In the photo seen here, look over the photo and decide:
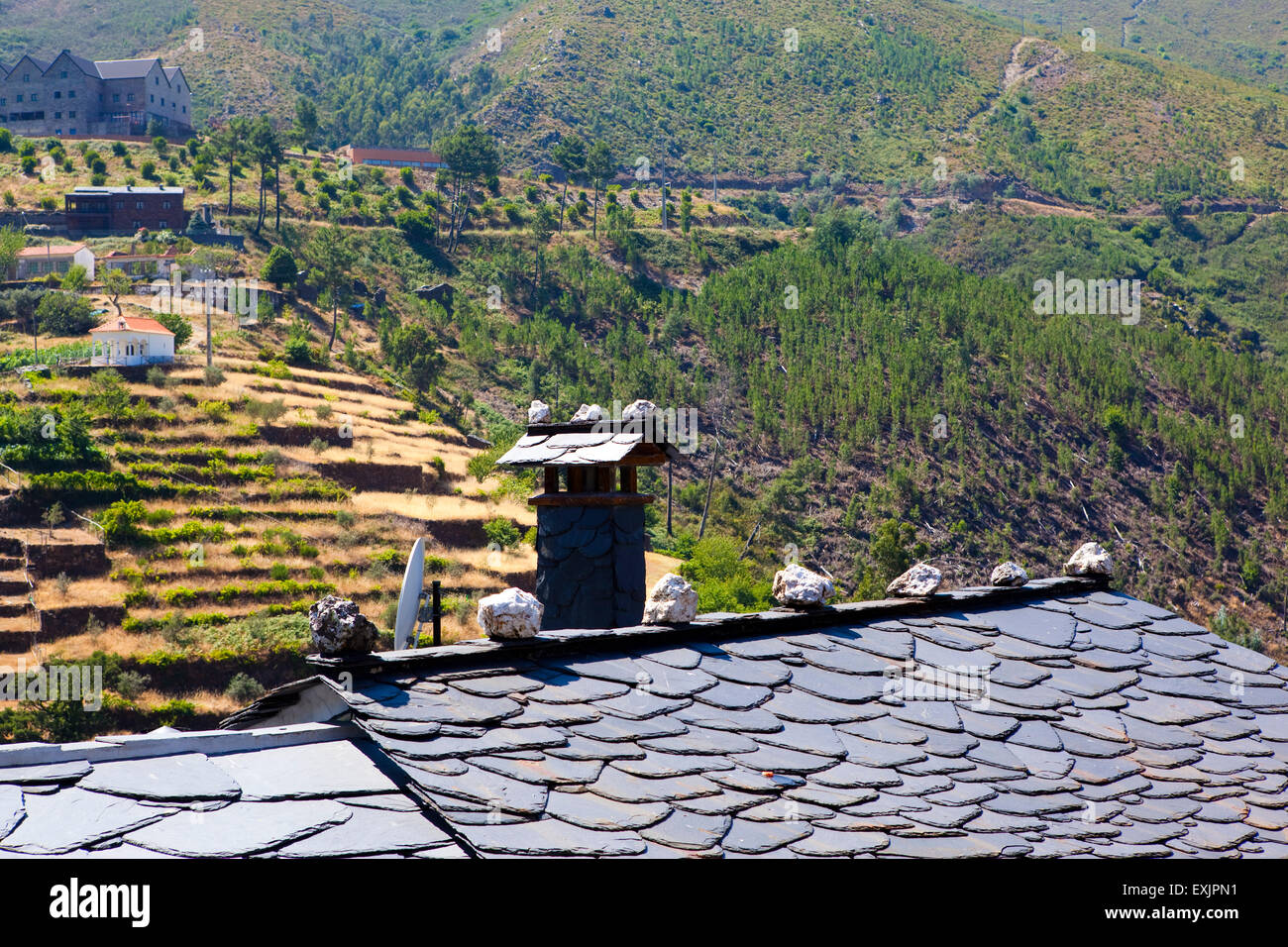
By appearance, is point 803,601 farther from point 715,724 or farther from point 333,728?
point 333,728

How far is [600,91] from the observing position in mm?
152875

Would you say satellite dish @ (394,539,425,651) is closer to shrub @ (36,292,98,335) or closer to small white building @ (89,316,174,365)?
small white building @ (89,316,174,365)

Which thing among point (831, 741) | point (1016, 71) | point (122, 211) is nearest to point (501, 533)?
point (831, 741)

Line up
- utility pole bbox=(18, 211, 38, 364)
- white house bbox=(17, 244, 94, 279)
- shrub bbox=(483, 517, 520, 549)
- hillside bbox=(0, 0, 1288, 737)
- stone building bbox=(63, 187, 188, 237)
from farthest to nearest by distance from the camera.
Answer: stone building bbox=(63, 187, 188, 237), white house bbox=(17, 244, 94, 279), utility pole bbox=(18, 211, 38, 364), shrub bbox=(483, 517, 520, 549), hillside bbox=(0, 0, 1288, 737)

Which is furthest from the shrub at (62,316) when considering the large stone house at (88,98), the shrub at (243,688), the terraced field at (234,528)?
the large stone house at (88,98)

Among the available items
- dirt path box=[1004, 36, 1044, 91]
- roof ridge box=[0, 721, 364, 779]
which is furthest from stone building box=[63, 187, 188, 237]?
dirt path box=[1004, 36, 1044, 91]

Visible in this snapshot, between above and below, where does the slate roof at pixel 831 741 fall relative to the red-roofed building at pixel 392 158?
below

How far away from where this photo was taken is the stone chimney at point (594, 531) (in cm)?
934

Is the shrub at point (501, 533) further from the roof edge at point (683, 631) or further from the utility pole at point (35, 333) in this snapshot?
the roof edge at point (683, 631)

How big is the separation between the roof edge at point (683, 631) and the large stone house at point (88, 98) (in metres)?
119

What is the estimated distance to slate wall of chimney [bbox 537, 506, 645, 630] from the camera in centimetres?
934

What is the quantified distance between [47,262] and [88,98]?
4794 centimetres

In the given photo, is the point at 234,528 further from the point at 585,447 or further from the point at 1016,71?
the point at 1016,71
